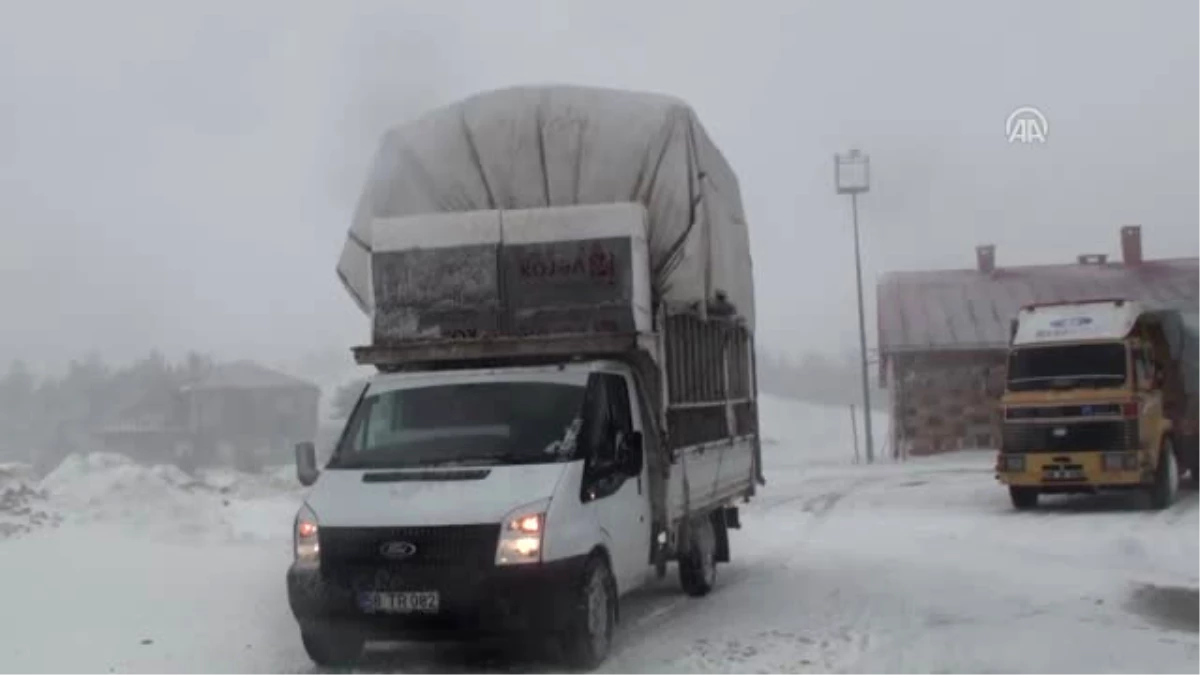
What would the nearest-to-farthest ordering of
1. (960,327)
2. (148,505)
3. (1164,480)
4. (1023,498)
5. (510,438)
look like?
(510,438) < (148,505) < (1164,480) < (1023,498) < (960,327)

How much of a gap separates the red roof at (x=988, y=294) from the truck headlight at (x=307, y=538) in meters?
32.8

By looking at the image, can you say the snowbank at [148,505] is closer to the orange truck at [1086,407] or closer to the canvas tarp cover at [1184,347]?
the orange truck at [1086,407]

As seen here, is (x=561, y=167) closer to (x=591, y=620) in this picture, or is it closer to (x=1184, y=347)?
(x=591, y=620)

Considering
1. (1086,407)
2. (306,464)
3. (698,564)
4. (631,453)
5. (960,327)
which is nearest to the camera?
(631,453)

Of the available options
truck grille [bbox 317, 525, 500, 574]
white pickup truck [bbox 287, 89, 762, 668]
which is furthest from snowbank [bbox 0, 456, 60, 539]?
truck grille [bbox 317, 525, 500, 574]

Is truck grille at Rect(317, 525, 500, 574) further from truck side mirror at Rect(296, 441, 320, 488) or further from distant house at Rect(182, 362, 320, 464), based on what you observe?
distant house at Rect(182, 362, 320, 464)

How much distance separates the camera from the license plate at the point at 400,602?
8633mm

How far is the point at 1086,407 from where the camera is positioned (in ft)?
65.4

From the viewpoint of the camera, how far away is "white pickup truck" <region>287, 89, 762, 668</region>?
28.5 feet

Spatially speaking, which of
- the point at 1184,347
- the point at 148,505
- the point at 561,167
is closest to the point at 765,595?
the point at 561,167

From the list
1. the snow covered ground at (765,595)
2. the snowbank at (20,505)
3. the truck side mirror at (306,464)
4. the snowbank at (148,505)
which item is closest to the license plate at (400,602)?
the snow covered ground at (765,595)

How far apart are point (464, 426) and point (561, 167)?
2.50 metres

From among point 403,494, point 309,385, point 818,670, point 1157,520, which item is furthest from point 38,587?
point 309,385

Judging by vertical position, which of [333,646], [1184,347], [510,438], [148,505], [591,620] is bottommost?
[148,505]
